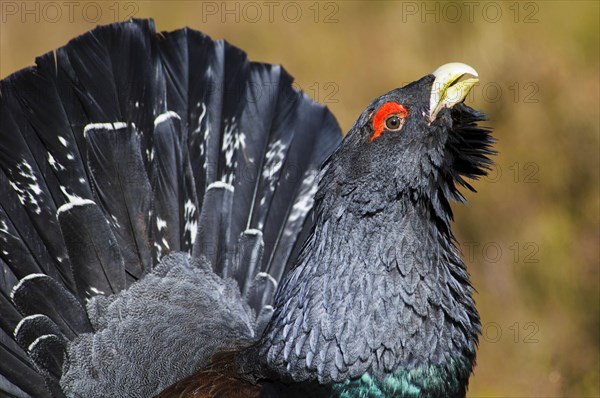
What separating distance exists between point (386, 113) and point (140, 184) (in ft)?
5.92

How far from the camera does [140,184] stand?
16.8 ft

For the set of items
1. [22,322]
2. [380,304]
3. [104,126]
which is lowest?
[380,304]

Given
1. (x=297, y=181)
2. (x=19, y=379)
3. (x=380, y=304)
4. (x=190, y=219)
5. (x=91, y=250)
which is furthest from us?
(x=297, y=181)

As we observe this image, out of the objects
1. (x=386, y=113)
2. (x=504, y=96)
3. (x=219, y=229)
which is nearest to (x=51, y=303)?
(x=219, y=229)

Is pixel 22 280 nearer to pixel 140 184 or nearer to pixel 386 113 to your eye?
pixel 140 184

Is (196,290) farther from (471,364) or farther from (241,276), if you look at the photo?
(471,364)

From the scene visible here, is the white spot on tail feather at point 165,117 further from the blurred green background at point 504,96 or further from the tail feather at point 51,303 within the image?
the blurred green background at point 504,96

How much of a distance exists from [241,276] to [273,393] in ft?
4.15

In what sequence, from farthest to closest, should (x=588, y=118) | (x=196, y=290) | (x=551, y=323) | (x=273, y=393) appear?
(x=588, y=118) < (x=551, y=323) < (x=196, y=290) < (x=273, y=393)

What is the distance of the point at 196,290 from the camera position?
4957mm

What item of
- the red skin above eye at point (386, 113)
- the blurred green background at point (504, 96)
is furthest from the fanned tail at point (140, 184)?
the blurred green background at point (504, 96)

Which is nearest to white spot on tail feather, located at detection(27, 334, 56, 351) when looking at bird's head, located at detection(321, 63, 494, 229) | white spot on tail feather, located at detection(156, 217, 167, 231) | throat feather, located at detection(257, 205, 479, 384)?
white spot on tail feather, located at detection(156, 217, 167, 231)

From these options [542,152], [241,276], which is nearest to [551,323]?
[542,152]

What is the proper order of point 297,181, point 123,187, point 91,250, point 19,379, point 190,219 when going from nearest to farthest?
point 19,379 < point 91,250 < point 123,187 < point 190,219 < point 297,181
